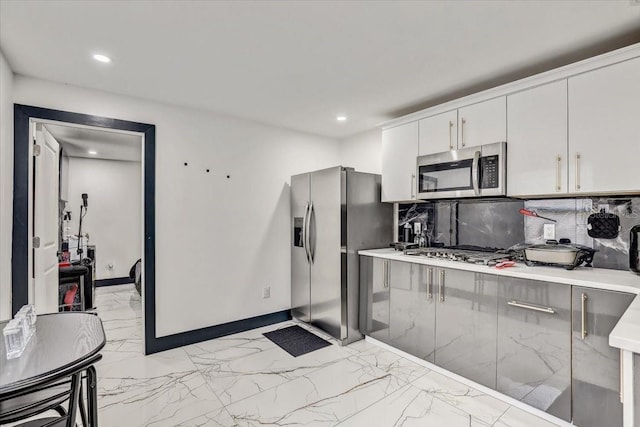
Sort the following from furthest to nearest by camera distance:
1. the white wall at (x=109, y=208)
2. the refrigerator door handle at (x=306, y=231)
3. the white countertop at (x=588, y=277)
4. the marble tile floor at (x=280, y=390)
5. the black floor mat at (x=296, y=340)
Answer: the white wall at (x=109, y=208)
the refrigerator door handle at (x=306, y=231)
the black floor mat at (x=296, y=340)
the marble tile floor at (x=280, y=390)
the white countertop at (x=588, y=277)

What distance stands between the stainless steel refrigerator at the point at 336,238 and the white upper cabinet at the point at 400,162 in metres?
0.19

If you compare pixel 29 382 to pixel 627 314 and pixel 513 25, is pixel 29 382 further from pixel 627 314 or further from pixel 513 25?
pixel 513 25

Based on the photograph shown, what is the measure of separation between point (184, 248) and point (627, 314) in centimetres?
316

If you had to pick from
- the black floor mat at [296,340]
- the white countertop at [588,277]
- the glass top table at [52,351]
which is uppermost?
the white countertop at [588,277]

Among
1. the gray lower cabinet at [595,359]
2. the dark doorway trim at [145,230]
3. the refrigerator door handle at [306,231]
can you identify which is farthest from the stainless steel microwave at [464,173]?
the dark doorway trim at [145,230]

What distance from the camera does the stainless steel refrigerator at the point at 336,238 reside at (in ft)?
10.3

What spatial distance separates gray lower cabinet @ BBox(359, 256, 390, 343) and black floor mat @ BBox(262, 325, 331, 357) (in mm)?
467

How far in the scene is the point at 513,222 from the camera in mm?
2619

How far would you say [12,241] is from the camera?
233 centimetres

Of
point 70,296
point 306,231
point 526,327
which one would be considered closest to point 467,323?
point 526,327

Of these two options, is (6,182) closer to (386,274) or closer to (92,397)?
(92,397)

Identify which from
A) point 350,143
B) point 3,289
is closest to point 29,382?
point 3,289

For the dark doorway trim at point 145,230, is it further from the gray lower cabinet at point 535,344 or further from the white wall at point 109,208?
the white wall at point 109,208

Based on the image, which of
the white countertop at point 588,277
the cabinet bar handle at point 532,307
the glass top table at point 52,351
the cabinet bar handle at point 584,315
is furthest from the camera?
the cabinet bar handle at point 532,307
